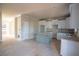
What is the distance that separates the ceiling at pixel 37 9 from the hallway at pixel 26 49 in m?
0.46

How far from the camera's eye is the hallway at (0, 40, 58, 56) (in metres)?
1.67

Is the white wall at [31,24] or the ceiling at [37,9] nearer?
the ceiling at [37,9]

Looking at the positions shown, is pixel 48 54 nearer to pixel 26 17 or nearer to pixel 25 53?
pixel 25 53

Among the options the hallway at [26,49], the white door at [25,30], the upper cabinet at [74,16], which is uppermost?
the upper cabinet at [74,16]

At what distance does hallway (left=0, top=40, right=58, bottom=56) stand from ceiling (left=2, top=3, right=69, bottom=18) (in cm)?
46

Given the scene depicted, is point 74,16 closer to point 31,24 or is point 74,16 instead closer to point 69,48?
point 69,48

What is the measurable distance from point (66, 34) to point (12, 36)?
0.88 metres

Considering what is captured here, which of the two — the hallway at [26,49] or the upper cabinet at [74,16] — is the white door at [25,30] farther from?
the upper cabinet at [74,16]

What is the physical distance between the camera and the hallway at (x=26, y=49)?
1.67 metres

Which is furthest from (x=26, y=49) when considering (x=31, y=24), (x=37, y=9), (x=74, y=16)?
(x=74, y=16)

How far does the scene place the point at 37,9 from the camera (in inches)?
Result: 66.8

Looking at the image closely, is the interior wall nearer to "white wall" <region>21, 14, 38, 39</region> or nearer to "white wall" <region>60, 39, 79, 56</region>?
"white wall" <region>21, 14, 38, 39</region>

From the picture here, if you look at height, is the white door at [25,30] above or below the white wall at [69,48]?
above

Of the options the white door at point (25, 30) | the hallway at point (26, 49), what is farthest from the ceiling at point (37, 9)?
the hallway at point (26, 49)
